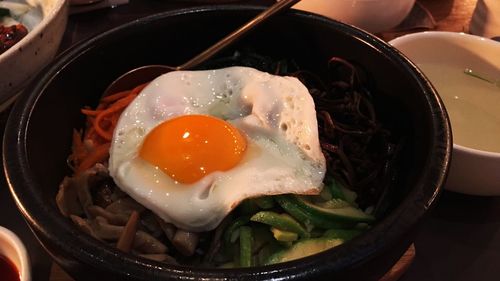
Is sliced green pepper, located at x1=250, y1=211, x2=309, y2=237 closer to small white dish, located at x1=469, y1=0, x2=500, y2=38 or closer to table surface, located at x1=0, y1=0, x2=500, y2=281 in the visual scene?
table surface, located at x1=0, y1=0, x2=500, y2=281

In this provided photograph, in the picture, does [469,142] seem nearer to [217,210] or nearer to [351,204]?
[351,204]

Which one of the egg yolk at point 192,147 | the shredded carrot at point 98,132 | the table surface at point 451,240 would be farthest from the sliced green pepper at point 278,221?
the shredded carrot at point 98,132

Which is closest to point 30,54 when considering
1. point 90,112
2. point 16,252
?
point 90,112

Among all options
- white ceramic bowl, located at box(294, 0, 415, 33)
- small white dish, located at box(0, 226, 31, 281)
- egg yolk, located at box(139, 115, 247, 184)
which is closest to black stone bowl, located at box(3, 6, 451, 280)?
small white dish, located at box(0, 226, 31, 281)

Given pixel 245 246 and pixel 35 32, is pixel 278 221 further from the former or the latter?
pixel 35 32

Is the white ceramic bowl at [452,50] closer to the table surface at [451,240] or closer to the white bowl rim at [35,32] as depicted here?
the table surface at [451,240]

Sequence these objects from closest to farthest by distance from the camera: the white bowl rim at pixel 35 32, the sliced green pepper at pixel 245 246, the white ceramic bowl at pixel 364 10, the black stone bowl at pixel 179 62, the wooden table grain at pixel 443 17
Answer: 1. the black stone bowl at pixel 179 62
2. the sliced green pepper at pixel 245 246
3. the white bowl rim at pixel 35 32
4. the white ceramic bowl at pixel 364 10
5. the wooden table grain at pixel 443 17
